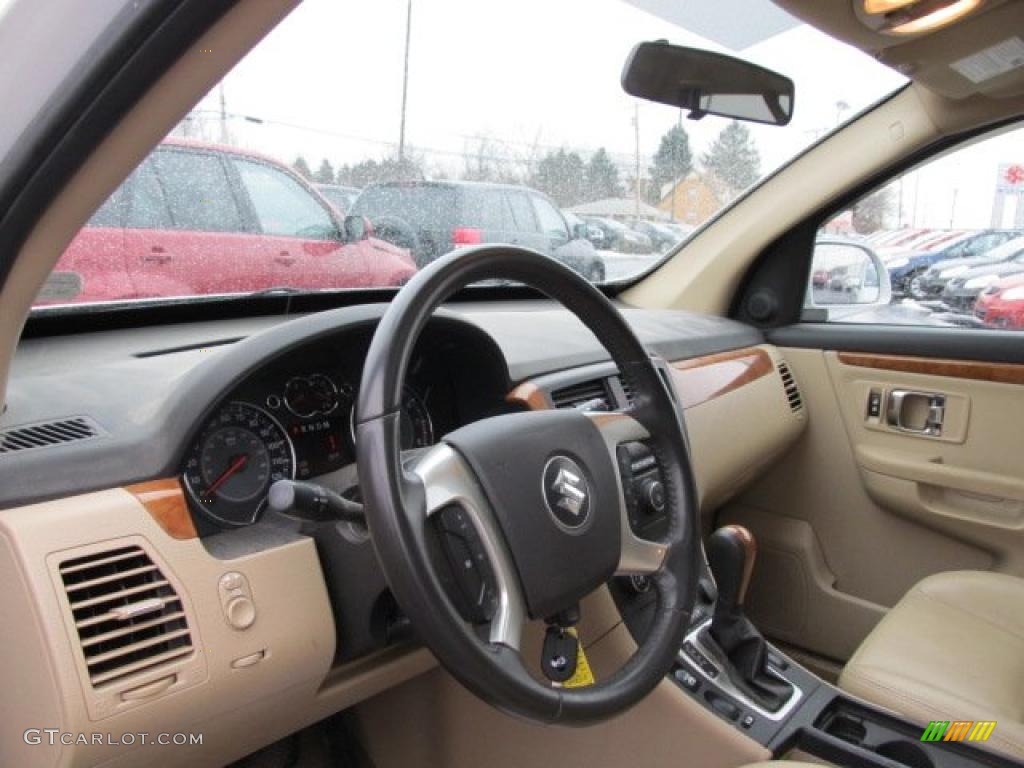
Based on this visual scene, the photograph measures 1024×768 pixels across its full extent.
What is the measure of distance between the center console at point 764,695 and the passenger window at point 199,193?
1.11 metres

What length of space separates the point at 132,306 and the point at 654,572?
1.21 m

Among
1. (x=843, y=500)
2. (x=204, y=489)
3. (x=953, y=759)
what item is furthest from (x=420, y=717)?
(x=843, y=500)

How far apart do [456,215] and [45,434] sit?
1.21 m

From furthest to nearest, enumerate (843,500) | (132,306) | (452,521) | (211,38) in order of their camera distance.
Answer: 1. (843,500)
2. (132,306)
3. (452,521)
4. (211,38)

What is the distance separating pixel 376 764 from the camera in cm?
202

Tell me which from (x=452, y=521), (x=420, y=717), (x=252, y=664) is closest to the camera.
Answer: (x=452, y=521)

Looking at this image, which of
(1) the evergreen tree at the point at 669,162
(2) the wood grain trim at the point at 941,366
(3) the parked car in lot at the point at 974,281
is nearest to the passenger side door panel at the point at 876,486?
(2) the wood grain trim at the point at 941,366

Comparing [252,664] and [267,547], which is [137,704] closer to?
[252,664]

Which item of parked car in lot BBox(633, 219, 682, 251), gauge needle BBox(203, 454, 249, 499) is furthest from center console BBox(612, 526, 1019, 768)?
parked car in lot BBox(633, 219, 682, 251)

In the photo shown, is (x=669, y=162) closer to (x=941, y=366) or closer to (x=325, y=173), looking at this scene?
(x=941, y=366)

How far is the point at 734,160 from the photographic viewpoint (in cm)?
276

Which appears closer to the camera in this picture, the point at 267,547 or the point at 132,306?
the point at 267,547

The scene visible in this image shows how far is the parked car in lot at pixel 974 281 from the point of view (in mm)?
2449

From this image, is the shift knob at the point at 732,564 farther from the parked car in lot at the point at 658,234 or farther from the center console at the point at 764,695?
the parked car in lot at the point at 658,234
